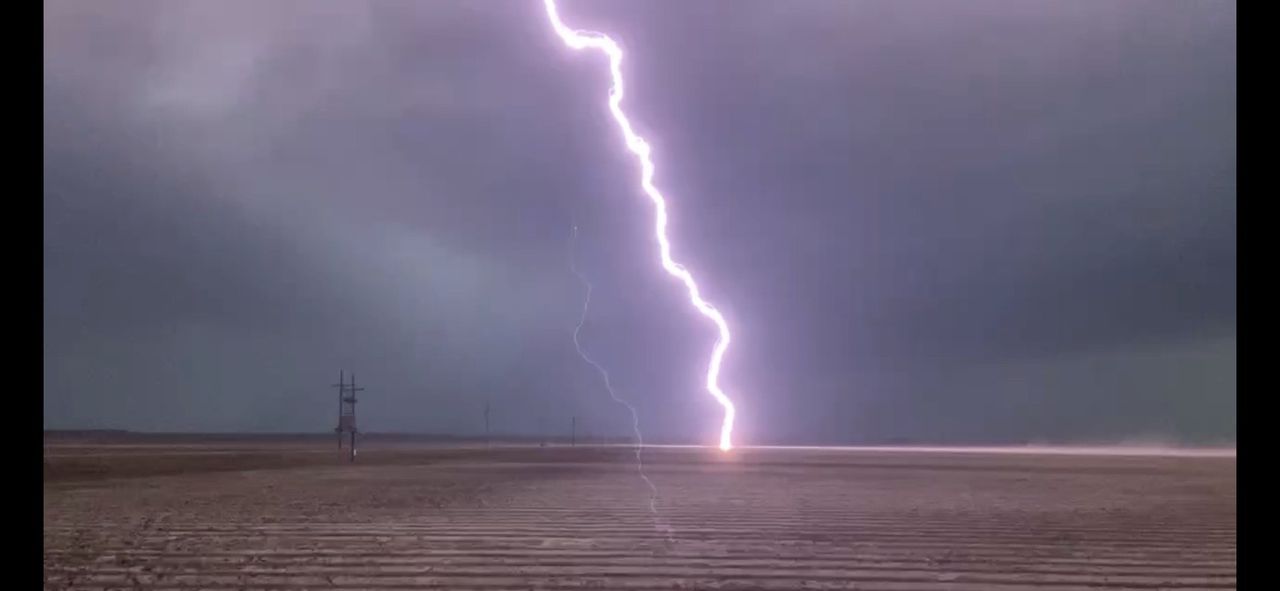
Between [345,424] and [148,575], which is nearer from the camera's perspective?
[148,575]

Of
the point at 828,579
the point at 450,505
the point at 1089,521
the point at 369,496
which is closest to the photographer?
the point at 828,579

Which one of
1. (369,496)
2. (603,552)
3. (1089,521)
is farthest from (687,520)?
(369,496)
